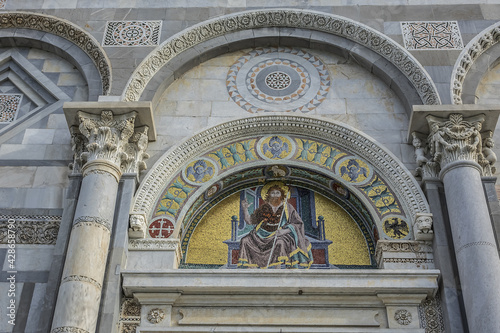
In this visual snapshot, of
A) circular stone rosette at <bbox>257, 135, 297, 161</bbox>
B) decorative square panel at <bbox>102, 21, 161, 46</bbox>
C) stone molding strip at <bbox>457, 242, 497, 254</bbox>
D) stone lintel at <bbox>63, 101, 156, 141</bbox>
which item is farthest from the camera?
decorative square panel at <bbox>102, 21, 161, 46</bbox>

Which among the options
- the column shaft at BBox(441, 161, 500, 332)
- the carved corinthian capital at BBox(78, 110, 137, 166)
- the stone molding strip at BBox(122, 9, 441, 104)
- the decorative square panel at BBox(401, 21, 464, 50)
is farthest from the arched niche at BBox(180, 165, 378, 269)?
the decorative square panel at BBox(401, 21, 464, 50)

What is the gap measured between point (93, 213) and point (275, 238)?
2.70 m

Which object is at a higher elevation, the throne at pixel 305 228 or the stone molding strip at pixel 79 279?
the throne at pixel 305 228

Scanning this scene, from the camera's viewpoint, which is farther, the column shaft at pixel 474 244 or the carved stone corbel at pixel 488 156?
the carved stone corbel at pixel 488 156

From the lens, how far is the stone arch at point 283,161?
428 inches

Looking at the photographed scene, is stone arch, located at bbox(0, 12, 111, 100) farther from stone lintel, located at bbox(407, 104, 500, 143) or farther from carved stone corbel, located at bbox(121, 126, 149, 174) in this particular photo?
stone lintel, located at bbox(407, 104, 500, 143)

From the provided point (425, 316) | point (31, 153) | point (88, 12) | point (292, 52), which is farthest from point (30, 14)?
point (425, 316)

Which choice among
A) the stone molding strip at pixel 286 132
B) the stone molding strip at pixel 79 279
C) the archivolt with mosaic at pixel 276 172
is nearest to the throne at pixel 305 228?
the archivolt with mosaic at pixel 276 172

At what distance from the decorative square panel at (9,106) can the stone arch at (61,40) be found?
3.50ft

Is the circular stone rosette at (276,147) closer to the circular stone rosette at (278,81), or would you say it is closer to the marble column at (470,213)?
the circular stone rosette at (278,81)

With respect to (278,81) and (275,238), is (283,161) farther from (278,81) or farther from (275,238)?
(278,81)

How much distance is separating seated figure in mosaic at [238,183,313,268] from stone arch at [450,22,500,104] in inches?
122

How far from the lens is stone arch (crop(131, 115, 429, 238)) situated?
10.9 m

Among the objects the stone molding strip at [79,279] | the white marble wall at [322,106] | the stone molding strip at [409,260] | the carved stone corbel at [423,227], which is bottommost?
the stone molding strip at [79,279]
